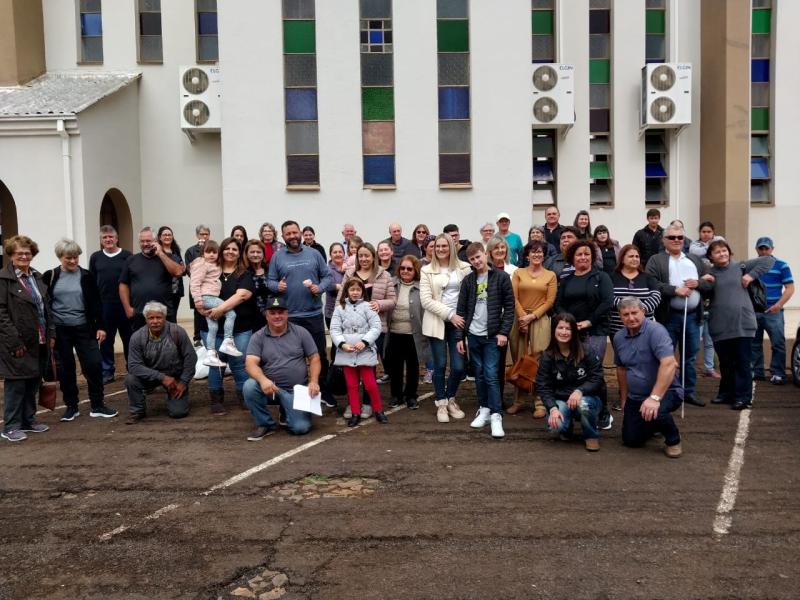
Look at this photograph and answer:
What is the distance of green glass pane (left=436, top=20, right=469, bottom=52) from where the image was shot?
14531mm

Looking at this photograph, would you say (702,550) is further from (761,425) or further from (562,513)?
(761,425)

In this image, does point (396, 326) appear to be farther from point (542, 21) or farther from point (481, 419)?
point (542, 21)

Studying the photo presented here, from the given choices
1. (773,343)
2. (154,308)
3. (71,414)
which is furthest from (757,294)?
(71,414)

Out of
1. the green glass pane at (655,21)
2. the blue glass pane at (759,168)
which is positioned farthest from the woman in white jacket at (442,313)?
the blue glass pane at (759,168)

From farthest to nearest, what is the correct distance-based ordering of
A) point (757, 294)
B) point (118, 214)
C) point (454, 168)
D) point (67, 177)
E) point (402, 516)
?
point (118, 214)
point (454, 168)
point (67, 177)
point (757, 294)
point (402, 516)

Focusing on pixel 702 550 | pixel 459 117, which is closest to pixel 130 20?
pixel 459 117

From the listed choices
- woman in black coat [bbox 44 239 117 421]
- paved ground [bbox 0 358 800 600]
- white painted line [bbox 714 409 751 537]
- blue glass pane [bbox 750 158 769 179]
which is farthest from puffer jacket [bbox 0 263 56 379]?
blue glass pane [bbox 750 158 769 179]

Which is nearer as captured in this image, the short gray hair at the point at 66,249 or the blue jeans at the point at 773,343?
the short gray hair at the point at 66,249

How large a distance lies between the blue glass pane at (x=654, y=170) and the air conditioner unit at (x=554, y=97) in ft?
8.20

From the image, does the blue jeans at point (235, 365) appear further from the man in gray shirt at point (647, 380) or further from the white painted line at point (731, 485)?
the white painted line at point (731, 485)

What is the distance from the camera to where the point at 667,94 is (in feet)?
50.8

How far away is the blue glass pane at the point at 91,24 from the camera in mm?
16375

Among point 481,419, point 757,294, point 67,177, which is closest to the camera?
point 481,419

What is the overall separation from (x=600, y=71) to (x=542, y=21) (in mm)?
1757
